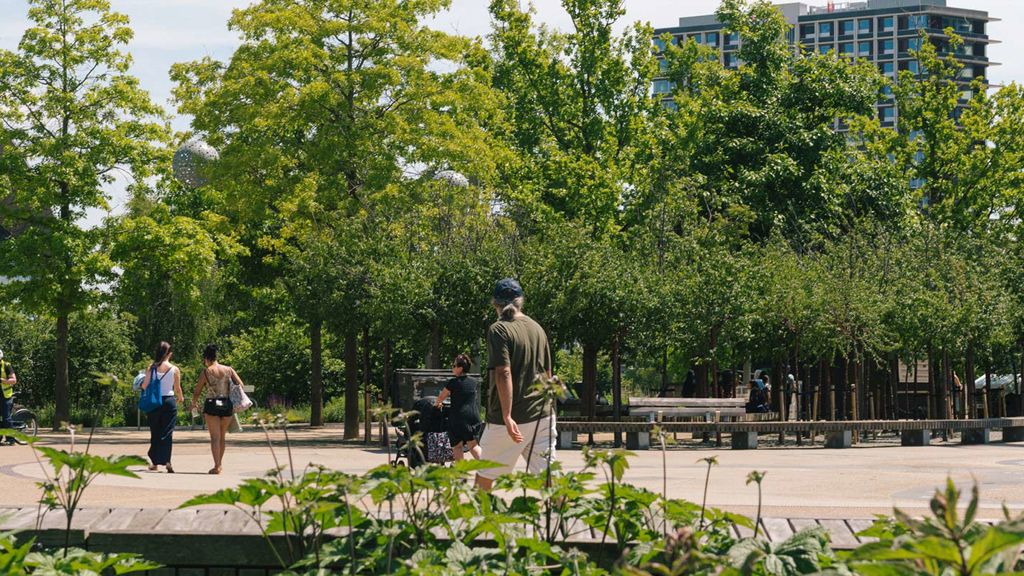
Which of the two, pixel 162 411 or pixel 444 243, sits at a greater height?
pixel 444 243

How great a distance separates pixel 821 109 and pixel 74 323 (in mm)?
23754

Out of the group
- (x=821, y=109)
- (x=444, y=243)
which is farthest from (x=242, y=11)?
(x=821, y=109)

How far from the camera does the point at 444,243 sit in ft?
84.7

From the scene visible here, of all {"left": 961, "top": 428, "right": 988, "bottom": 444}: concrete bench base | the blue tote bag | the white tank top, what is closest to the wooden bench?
{"left": 961, "top": 428, "right": 988, "bottom": 444}: concrete bench base

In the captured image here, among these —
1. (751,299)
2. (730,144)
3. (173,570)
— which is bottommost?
(173,570)

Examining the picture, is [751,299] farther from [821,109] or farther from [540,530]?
[540,530]

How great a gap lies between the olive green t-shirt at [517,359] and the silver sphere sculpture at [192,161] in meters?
23.5

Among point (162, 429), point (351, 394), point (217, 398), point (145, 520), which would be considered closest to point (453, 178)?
point (351, 394)

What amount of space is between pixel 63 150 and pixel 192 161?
294 centimetres

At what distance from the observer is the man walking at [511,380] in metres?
7.96

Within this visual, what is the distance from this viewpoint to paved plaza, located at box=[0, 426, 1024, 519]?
39.5 ft

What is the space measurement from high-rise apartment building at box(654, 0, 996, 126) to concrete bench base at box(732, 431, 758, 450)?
129 metres

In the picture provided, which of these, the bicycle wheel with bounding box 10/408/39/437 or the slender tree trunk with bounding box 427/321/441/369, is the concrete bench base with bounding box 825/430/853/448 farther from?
the bicycle wheel with bounding box 10/408/39/437

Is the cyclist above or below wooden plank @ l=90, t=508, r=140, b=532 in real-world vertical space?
above
